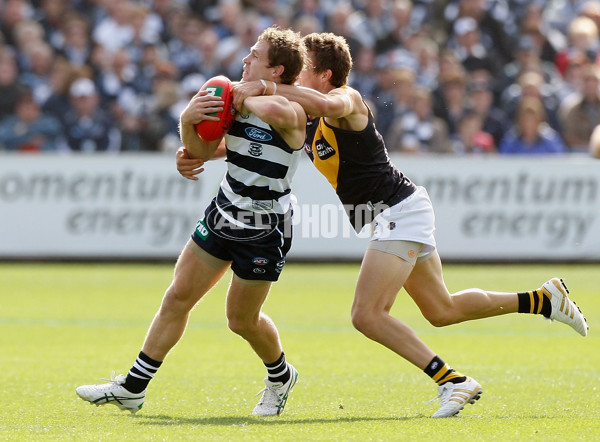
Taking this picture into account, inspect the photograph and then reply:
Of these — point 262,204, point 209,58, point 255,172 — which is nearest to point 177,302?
point 262,204

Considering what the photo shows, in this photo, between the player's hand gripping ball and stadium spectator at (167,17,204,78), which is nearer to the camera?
the player's hand gripping ball

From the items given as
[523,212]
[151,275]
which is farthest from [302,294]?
[523,212]

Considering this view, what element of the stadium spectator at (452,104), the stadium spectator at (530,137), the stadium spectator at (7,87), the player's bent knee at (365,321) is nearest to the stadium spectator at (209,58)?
the stadium spectator at (7,87)

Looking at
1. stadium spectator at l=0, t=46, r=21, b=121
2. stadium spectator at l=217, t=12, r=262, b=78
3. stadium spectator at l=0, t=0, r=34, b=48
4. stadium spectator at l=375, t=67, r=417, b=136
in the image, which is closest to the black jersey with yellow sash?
stadium spectator at l=375, t=67, r=417, b=136

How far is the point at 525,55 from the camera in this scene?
17.3m

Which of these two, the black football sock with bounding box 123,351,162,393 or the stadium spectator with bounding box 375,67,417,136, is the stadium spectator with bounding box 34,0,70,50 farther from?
the black football sock with bounding box 123,351,162,393

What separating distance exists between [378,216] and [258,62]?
1.17m

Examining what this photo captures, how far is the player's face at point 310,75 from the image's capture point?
20.3 ft

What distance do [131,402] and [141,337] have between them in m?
3.27

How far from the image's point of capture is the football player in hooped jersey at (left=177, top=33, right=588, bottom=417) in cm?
592

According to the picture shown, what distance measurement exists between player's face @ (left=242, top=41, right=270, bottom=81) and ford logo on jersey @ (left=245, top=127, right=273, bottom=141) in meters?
0.29

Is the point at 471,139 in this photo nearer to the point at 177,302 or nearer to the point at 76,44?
the point at 76,44

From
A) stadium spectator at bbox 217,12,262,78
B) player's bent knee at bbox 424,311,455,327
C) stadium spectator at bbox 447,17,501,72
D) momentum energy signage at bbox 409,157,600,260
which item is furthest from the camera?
stadium spectator at bbox 447,17,501,72

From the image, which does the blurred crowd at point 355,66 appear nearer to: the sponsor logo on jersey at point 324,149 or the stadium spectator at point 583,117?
the stadium spectator at point 583,117
